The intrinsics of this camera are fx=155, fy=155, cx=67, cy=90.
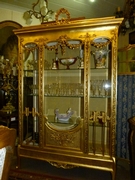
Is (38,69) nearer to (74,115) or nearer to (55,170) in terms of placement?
(74,115)

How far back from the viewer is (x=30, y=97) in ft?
→ 7.57

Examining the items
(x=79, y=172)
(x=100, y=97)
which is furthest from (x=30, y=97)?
(x=79, y=172)

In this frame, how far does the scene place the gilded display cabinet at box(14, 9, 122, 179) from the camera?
1.90 metres

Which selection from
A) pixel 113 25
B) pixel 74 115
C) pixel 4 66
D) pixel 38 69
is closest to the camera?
pixel 113 25

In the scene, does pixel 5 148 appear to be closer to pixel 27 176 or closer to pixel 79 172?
pixel 27 176

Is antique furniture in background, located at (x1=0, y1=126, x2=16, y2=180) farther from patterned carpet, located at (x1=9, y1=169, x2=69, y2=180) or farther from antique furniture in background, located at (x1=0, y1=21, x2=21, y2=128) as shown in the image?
antique furniture in background, located at (x1=0, y1=21, x2=21, y2=128)

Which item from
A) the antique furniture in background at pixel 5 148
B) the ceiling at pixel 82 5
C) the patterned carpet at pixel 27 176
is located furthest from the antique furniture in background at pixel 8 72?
the antique furniture in background at pixel 5 148

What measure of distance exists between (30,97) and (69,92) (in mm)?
587

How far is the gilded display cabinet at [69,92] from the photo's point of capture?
190 cm

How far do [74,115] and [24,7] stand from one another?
2.40m

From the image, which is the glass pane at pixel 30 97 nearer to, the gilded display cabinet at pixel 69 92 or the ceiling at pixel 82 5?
the gilded display cabinet at pixel 69 92

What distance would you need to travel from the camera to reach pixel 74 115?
231cm

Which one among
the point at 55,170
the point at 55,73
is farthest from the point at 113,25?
the point at 55,170

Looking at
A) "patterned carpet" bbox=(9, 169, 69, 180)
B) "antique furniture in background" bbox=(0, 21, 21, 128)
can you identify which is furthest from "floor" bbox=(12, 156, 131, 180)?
"antique furniture in background" bbox=(0, 21, 21, 128)
